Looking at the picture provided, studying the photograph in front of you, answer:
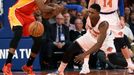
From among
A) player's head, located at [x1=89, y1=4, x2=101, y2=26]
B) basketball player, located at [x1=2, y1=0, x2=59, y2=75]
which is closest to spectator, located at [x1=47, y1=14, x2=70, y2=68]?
basketball player, located at [x1=2, y1=0, x2=59, y2=75]

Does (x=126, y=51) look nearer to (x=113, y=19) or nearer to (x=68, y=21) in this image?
(x=113, y=19)

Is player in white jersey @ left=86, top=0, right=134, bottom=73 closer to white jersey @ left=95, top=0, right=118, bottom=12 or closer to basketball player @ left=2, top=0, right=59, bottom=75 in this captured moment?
white jersey @ left=95, top=0, right=118, bottom=12

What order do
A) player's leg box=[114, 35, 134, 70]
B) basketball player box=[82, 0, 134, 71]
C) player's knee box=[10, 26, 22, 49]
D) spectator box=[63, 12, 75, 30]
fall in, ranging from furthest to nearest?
spectator box=[63, 12, 75, 30] → player's leg box=[114, 35, 134, 70] → basketball player box=[82, 0, 134, 71] → player's knee box=[10, 26, 22, 49]

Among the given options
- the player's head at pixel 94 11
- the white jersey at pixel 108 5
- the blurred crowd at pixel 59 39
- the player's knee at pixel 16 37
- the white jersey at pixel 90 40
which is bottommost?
the blurred crowd at pixel 59 39

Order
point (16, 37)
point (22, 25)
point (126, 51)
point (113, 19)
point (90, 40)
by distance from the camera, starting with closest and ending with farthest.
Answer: point (16, 37), point (22, 25), point (90, 40), point (113, 19), point (126, 51)

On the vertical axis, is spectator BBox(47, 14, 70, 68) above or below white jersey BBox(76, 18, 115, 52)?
below

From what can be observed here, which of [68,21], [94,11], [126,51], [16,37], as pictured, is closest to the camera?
[94,11]

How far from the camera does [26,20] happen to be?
8164 mm

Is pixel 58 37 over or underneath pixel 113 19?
underneath

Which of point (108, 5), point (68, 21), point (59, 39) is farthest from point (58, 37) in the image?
point (108, 5)

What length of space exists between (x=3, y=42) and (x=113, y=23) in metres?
2.54

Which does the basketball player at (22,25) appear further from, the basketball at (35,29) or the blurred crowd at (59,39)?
the blurred crowd at (59,39)

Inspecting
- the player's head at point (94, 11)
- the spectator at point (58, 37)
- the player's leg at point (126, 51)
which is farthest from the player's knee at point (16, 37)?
the spectator at point (58, 37)

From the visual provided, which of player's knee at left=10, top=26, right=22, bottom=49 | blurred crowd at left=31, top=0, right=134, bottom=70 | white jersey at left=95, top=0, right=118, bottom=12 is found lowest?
blurred crowd at left=31, top=0, right=134, bottom=70
